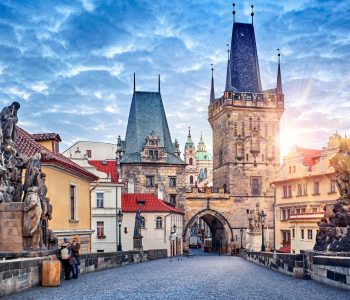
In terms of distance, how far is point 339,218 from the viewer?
14906 mm

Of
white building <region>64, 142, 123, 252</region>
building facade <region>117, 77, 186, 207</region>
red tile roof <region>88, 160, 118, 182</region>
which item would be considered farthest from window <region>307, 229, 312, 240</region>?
building facade <region>117, 77, 186, 207</region>

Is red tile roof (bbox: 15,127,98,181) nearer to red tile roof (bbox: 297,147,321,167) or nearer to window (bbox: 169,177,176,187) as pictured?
red tile roof (bbox: 297,147,321,167)

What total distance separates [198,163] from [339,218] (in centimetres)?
17040

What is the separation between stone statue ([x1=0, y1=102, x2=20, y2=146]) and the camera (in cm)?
1367

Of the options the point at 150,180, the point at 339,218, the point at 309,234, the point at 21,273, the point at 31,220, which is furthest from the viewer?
the point at 150,180

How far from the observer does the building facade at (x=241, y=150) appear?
63.1 m

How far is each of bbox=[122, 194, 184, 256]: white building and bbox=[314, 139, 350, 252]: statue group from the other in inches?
1375

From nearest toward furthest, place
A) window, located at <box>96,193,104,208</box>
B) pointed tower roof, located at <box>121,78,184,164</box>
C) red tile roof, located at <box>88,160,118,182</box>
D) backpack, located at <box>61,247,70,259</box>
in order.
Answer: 1. backpack, located at <box>61,247,70,259</box>
2. window, located at <box>96,193,104,208</box>
3. red tile roof, located at <box>88,160,118,182</box>
4. pointed tower roof, located at <box>121,78,184,164</box>

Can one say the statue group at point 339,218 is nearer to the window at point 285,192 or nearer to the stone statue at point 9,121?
the stone statue at point 9,121

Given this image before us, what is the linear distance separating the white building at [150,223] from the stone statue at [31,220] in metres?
36.7

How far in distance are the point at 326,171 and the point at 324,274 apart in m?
37.1

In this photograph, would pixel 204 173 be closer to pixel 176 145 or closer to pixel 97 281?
pixel 176 145

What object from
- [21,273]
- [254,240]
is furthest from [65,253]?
[254,240]

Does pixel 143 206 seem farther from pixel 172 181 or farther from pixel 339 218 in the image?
pixel 339 218
